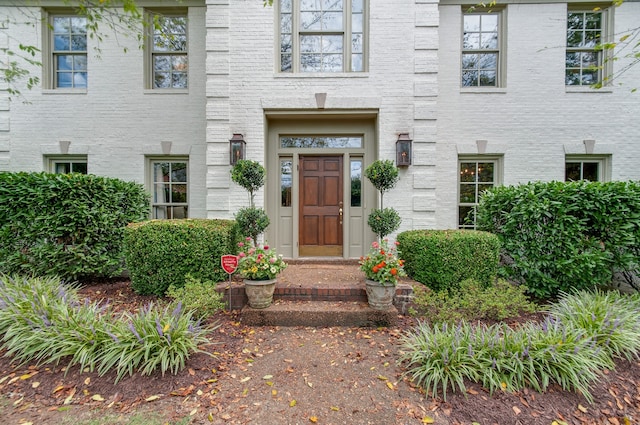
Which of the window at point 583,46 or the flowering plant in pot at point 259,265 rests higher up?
the window at point 583,46

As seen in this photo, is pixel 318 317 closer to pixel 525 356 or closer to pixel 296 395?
pixel 296 395

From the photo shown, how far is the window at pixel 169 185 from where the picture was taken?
614cm

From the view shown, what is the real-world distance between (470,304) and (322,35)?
5.35 metres

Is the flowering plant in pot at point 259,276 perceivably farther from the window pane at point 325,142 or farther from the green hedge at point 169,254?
the window pane at point 325,142

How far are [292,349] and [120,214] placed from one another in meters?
3.95

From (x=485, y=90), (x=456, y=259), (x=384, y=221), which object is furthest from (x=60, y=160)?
(x=485, y=90)

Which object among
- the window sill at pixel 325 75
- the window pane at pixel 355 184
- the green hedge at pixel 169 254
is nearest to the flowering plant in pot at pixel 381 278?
the green hedge at pixel 169 254

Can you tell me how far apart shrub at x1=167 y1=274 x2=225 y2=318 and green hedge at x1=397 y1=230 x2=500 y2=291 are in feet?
9.46

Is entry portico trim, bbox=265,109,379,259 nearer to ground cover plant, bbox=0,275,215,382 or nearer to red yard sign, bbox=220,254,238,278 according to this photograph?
red yard sign, bbox=220,254,238,278

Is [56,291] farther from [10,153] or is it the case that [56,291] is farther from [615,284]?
[615,284]

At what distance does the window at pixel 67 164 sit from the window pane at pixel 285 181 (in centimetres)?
442

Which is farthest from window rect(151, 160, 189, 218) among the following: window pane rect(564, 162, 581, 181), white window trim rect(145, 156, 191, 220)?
window pane rect(564, 162, 581, 181)

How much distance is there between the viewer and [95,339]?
2.64 metres

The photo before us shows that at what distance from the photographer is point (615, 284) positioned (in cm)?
445
